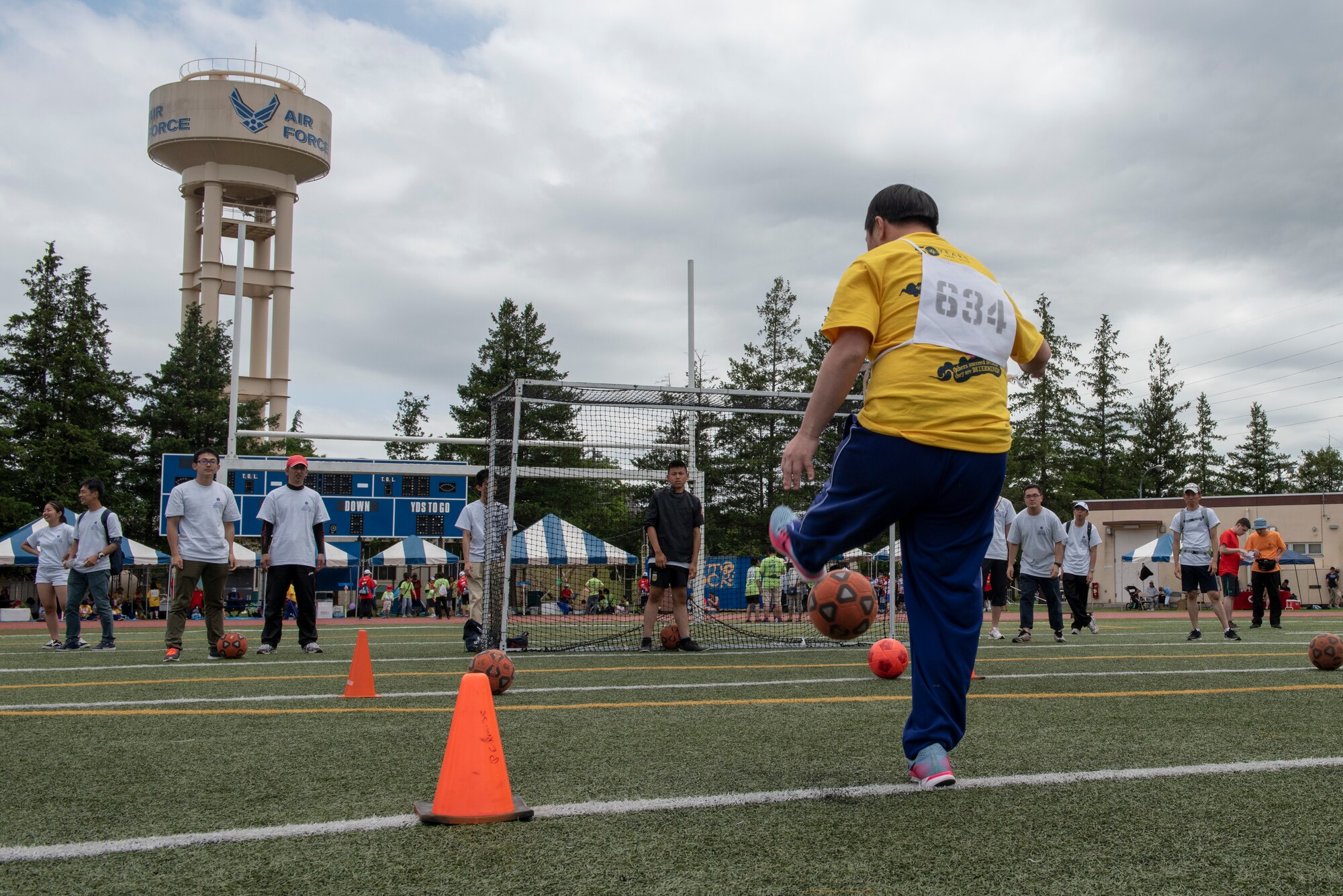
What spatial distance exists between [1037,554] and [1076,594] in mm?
1496

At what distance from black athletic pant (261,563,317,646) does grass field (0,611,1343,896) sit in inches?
123

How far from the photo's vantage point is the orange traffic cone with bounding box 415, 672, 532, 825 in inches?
122

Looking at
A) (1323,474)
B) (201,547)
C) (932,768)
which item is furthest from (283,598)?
(1323,474)

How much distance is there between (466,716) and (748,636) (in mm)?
10076

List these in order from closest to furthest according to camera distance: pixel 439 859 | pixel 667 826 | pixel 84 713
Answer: pixel 439 859 → pixel 667 826 → pixel 84 713

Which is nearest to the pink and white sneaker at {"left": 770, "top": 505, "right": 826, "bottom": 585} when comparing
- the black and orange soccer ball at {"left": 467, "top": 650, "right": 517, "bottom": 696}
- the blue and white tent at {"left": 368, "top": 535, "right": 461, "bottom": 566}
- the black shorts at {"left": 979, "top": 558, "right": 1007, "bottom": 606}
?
the black and orange soccer ball at {"left": 467, "top": 650, "right": 517, "bottom": 696}

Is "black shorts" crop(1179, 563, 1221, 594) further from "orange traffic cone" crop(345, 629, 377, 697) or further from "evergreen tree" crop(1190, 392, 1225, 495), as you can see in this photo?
"evergreen tree" crop(1190, 392, 1225, 495)

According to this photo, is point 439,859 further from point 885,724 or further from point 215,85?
point 215,85

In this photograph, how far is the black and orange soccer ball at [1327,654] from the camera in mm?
7660

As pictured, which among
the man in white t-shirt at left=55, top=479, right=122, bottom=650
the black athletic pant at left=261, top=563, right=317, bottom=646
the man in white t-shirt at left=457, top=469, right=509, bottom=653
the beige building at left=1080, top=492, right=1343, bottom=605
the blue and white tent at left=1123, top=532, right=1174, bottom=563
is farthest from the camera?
the beige building at left=1080, top=492, right=1343, bottom=605

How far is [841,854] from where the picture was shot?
2721 millimetres

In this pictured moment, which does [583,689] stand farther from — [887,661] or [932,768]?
[932,768]

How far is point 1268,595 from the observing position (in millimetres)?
16250

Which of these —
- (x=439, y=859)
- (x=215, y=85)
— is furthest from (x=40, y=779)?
(x=215, y=85)
